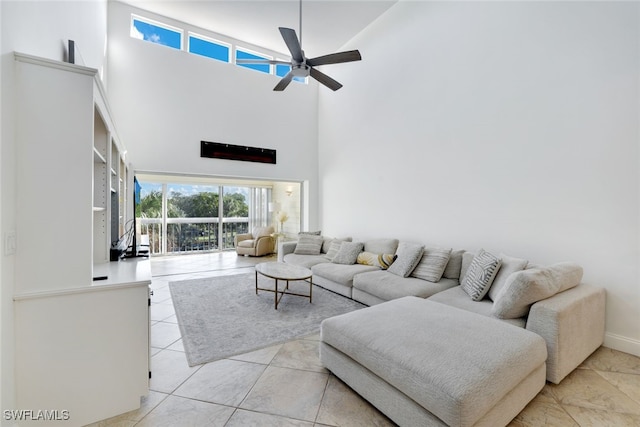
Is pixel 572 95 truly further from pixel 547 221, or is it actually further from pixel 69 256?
pixel 69 256

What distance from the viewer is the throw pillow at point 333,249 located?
5027 millimetres

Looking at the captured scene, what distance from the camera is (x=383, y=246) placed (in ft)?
14.9

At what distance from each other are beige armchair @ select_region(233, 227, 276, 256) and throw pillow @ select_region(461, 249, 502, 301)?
5.42 m

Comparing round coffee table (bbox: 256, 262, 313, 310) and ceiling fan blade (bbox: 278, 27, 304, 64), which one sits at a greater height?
ceiling fan blade (bbox: 278, 27, 304, 64)

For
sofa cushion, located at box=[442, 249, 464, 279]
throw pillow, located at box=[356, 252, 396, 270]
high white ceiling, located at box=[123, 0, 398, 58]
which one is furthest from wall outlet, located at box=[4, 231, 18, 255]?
high white ceiling, located at box=[123, 0, 398, 58]

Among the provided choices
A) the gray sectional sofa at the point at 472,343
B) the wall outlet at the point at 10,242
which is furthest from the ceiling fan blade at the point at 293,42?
the gray sectional sofa at the point at 472,343

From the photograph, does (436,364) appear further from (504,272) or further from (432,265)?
(432,265)

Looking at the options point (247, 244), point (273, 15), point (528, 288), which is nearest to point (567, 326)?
point (528, 288)

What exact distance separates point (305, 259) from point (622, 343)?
155 inches

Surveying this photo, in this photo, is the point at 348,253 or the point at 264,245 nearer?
the point at 348,253

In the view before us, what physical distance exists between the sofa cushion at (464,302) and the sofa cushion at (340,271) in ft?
4.15

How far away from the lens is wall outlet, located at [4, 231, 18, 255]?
136cm

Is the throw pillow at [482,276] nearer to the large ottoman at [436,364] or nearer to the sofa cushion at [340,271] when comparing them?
the large ottoman at [436,364]

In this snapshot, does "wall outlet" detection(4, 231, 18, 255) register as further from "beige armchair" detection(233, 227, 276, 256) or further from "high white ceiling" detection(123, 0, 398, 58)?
"beige armchair" detection(233, 227, 276, 256)
